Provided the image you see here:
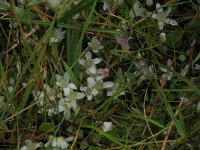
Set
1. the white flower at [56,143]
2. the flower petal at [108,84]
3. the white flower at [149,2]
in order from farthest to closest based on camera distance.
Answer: the white flower at [149,2], the flower petal at [108,84], the white flower at [56,143]

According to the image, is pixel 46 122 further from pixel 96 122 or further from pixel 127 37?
pixel 127 37

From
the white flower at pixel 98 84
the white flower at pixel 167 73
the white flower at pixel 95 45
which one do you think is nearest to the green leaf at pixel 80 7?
the white flower at pixel 95 45

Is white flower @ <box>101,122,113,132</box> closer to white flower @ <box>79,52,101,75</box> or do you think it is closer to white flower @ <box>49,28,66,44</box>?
white flower @ <box>79,52,101,75</box>

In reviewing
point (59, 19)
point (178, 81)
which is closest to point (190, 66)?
point (178, 81)

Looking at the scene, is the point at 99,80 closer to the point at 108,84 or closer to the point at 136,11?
the point at 108,84

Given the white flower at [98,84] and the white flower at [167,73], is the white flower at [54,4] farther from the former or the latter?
the white flower at [167,73]

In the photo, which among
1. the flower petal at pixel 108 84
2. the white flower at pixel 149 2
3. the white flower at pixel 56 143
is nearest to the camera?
the white flower at pixel 56 143

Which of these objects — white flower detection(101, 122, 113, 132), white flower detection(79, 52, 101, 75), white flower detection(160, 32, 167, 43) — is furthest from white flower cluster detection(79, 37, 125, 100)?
white flower detection(160, 32, 167, 43)

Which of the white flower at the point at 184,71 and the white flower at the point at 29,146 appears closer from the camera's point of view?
the white flower at the point at 29,146
